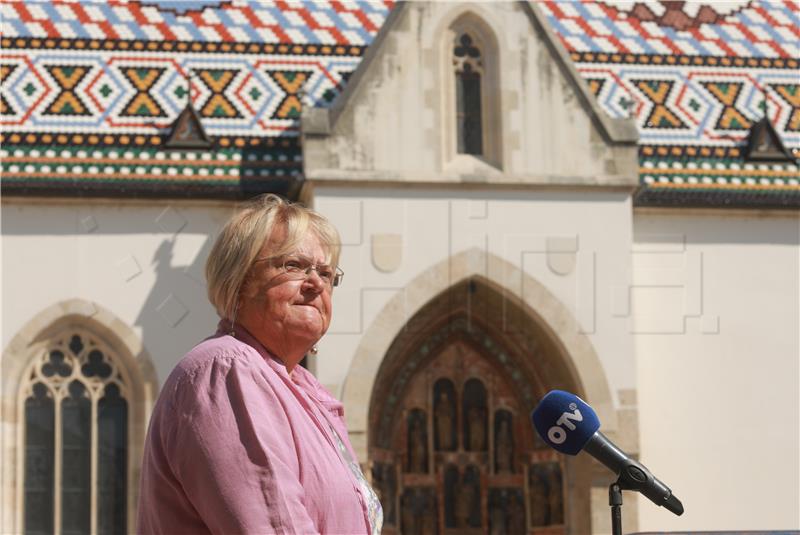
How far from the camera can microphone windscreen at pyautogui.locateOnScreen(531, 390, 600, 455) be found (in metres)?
4.31

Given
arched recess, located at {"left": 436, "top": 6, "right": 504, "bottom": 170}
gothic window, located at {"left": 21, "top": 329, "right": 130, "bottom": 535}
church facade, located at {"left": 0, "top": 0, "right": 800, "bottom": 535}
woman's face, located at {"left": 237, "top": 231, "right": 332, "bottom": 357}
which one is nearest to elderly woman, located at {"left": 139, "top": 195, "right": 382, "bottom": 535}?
woman's face, located at {"left": 237, "top": 231, "right": 332, "bottom": 357}

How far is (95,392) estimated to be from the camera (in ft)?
48.9

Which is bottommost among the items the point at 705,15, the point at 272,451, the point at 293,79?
the point at 272,451

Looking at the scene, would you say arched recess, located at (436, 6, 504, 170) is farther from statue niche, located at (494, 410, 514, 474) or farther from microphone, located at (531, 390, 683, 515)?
microphone, located at (531, 390, 683, 515)

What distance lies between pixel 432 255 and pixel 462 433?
7.75 feet

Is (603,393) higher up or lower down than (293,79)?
lower down

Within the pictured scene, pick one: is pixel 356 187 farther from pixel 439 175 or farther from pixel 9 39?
pixel 9 39

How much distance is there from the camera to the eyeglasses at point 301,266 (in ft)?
12.3

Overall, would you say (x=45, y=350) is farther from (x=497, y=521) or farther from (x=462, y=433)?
(x=497, y=521)

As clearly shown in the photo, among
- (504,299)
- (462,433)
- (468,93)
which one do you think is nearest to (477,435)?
(462,433)

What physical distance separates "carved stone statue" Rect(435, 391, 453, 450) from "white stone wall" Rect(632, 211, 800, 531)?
2.12m

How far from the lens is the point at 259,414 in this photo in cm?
343

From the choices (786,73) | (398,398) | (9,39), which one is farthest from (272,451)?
(786,73)

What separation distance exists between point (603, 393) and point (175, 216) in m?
4.74
